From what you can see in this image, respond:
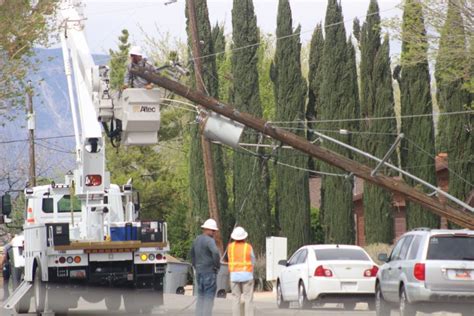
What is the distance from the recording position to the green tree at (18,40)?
25875 millimetres

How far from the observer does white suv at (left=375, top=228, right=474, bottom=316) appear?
2084 centimetres

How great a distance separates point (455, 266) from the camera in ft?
68.6

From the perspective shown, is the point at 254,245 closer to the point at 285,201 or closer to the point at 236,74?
the point at 285,201

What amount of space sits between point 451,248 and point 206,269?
425cm

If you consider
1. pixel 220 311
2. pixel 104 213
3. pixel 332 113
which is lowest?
pixel 220 311

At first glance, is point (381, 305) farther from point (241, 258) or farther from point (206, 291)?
point (206, 291)

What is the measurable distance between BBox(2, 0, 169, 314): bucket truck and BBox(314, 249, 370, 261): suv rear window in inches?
163

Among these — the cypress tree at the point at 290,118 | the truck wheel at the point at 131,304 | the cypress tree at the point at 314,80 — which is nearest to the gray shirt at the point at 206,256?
the truck wheel at the point at 131,304

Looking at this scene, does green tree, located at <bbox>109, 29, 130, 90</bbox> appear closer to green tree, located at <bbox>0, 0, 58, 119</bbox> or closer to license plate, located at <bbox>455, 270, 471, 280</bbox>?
green tree, located at <bbox>0, 0, 58, 119</bbox>

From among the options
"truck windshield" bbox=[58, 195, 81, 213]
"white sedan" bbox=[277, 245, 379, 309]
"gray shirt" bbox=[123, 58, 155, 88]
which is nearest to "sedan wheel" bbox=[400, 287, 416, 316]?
"white sedan" bbox=[277, 245, 379, 309]

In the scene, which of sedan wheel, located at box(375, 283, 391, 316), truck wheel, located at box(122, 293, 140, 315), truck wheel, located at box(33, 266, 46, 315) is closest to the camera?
sedan wheel, located at box(375, 283, 391, 316)

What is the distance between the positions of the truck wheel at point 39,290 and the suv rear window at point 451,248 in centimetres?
794

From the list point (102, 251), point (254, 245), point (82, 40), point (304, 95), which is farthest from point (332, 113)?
point (102, 251)

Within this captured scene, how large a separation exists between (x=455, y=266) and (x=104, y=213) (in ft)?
27.1
